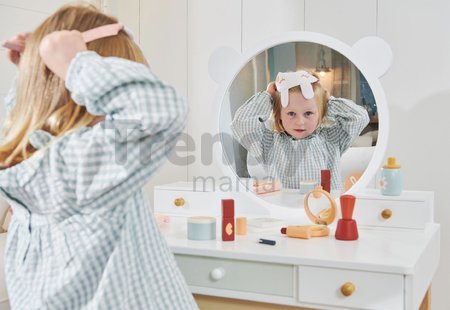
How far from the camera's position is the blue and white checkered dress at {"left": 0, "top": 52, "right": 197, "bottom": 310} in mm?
857

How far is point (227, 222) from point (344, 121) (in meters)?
0.51

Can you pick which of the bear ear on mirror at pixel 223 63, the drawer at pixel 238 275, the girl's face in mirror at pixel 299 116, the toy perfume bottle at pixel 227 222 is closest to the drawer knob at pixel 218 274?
the drawer at pixel 238 275

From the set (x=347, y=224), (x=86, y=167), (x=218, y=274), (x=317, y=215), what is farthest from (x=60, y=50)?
(x=317, y=215)

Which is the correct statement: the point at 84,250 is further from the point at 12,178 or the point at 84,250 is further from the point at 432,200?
the point at 432,200

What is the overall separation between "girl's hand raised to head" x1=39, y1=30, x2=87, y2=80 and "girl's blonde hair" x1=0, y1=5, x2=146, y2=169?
4 cm

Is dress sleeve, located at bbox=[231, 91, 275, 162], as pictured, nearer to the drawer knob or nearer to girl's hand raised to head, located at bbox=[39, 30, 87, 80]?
the drawer knob

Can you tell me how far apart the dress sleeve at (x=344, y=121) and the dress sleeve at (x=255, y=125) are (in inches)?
7.4

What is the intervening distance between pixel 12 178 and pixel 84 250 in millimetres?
174

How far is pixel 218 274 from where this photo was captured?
1.31 meters

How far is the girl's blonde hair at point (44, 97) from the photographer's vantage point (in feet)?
3.07

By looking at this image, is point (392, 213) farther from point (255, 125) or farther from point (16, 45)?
point (16, 45)

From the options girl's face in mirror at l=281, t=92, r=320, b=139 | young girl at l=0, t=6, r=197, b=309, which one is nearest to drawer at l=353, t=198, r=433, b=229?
girl's face in mirror at l=281, t=92, r=320, b=139

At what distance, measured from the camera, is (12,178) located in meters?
0.94

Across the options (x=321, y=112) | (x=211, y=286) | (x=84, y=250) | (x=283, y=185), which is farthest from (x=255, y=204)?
(x=84, y=250)
